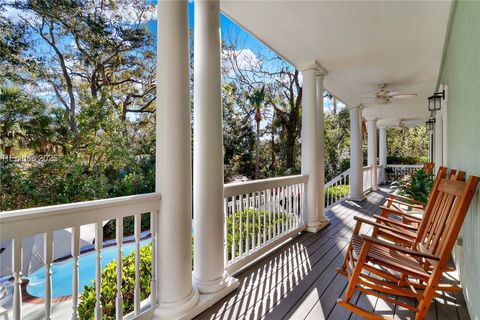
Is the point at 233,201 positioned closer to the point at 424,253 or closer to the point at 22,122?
the point at 424,253

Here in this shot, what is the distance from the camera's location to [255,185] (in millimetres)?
2914

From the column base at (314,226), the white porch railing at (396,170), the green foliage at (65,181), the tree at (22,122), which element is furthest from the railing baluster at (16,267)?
the white porch railing at (396,170)

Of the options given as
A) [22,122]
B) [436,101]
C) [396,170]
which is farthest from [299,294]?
[22,122]

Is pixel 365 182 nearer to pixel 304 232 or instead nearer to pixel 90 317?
pixel 304 232

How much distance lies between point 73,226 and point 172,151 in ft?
2.36

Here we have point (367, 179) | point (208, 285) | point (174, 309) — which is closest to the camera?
point (174, 309)

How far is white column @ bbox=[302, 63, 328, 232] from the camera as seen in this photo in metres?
4.12

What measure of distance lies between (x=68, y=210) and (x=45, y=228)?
0.12m

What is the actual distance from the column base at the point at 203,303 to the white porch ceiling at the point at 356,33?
2.70 meters

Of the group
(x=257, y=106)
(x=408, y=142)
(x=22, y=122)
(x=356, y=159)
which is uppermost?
(x=257, y=106)

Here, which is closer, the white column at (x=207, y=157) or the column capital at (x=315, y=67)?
the white column at (x=207, y=157)

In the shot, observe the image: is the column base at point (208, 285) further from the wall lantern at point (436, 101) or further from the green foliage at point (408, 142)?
the green foliage at point (408, 142)

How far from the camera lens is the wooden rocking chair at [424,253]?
163cm

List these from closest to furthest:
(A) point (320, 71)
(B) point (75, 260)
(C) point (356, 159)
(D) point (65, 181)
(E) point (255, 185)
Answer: (B) point (75, 260), (E) point (255, 185), (A) point (320, 71), (C) point (356, 159), (D) point (65, 181)
